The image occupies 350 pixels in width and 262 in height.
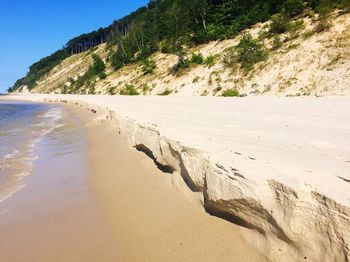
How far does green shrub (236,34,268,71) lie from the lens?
23344 millimetres

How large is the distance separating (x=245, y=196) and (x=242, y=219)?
0.38 meters

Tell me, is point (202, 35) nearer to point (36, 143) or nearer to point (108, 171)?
point (36, 143)

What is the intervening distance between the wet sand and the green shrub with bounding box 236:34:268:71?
18683mm

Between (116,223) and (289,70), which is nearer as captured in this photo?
(116,223)

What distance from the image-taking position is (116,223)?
439 cm

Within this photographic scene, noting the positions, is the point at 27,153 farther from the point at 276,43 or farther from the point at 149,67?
the point at 149,67

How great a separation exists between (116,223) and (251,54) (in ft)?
71.1

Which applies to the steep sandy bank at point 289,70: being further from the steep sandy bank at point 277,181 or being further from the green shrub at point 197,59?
the steep sandy bank at point 277,181

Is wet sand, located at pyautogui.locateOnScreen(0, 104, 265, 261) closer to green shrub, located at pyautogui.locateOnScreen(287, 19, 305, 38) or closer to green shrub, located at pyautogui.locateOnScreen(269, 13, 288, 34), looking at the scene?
green shrub, located at pyautogui.locateOnScreen(287, 19, 305, 38)

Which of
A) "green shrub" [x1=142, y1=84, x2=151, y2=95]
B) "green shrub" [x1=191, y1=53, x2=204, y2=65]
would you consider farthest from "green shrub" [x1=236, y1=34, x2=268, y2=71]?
"green shrub" [x1=142, y1=84, x2=151, y2=95]

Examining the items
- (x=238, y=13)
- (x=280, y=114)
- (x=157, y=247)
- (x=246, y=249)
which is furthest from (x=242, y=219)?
(x=238, y=13)

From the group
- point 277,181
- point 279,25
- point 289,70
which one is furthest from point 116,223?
point 279,25

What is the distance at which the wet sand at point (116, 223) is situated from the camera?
11.8ft

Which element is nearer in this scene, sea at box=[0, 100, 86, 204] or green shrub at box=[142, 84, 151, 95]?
sea at box=[0, 100, 86, 204]
